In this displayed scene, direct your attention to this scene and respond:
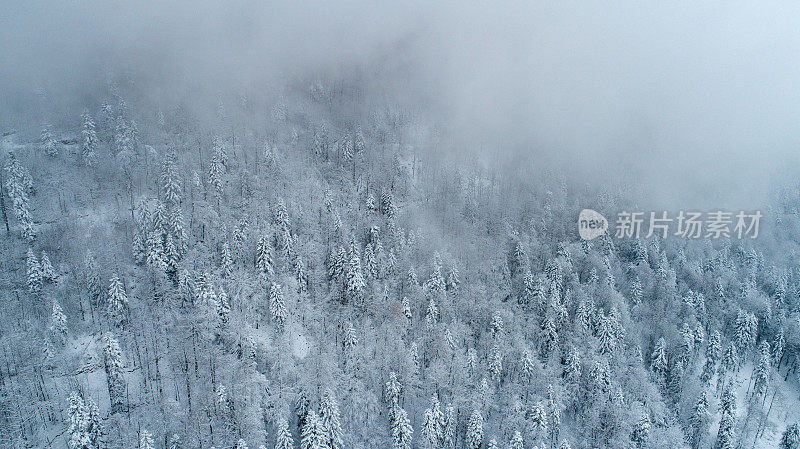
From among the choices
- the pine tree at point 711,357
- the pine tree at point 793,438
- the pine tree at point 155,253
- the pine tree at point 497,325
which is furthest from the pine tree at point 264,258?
the pine tree at point 793,438

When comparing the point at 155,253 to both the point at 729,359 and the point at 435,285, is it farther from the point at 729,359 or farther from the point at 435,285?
the point at 729,359

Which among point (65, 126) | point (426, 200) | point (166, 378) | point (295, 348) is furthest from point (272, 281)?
point (65, 126)

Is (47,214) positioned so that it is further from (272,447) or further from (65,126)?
(272,447)

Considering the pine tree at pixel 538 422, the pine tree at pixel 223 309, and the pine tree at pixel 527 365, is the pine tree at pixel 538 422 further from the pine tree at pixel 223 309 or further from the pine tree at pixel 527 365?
the pine tree at pixel 223 309

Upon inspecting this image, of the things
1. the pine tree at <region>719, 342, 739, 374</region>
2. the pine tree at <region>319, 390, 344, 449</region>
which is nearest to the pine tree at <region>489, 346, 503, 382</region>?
the pine tree at <region>319, 390, 344, 449</region>

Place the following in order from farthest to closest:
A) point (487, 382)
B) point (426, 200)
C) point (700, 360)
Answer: point (426, 200)
point (700, 360)
point (487, 382)

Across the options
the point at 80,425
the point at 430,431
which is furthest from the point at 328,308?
the point at 80,425
